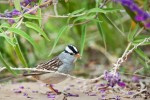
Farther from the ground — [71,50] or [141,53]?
[71,50]

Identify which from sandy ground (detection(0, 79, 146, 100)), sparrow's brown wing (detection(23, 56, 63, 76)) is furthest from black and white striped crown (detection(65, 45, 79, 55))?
sandy ground (detection(0, 79, 146, 100))

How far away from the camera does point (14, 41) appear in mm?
4262

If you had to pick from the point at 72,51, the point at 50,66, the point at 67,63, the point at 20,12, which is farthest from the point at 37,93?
the point at 20,12

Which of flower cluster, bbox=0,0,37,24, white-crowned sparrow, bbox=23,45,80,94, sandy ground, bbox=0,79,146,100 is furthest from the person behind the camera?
white-crowned sparrow, bbox=23,45,80,94

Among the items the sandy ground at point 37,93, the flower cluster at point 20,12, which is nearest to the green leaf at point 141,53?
the sandy ground at point 37,93

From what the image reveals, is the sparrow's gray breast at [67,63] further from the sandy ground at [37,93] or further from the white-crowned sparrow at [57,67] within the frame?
the sandy ground at [37,93]

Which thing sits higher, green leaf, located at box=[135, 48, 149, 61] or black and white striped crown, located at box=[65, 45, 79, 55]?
black and white striped crown, located at box=[65, 45, 79, 55]

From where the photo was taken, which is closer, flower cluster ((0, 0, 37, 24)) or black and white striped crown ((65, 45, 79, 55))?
flower cluster ((0, 0, 37, 24))

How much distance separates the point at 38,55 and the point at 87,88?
2834 millimetres

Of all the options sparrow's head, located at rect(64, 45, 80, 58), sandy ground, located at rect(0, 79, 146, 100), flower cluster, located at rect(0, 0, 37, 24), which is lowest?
sandy ground, located at rect(0, 79, 146, 100)

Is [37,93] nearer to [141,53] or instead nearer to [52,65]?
[52,65]

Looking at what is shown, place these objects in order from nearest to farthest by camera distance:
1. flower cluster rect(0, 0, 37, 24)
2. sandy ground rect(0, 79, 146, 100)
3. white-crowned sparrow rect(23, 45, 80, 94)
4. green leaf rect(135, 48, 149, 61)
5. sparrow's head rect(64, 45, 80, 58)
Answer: flower cluster rect(0, 0, 37, 24) → green leaf rect(135, 48, 149, 61) → sandy ground rect(0, 79, 146, 100) → white-crowned sparrow rect(23, 45, 80, 94) → sparrow's head rect(64, 45, 80, 58)

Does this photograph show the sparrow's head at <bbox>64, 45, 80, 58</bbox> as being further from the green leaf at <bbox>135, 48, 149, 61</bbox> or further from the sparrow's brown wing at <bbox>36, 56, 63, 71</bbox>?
the green leaf at <bbox>135, 48, 149, 61</bbox>

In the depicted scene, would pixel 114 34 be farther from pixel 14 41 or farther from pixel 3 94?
pixel 14 41
